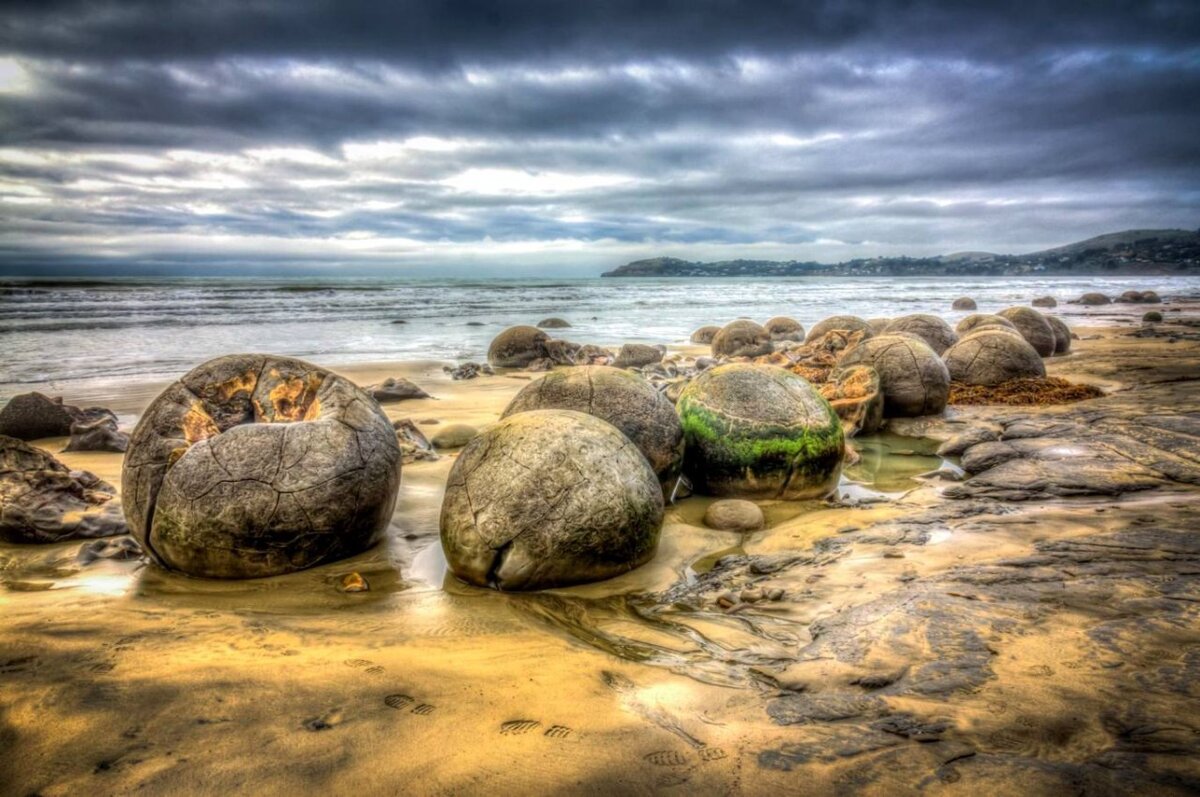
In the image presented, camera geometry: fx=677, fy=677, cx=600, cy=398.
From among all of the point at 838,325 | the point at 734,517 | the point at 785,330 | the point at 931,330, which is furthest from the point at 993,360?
the point at 785,330

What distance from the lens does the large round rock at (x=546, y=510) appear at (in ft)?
15.4

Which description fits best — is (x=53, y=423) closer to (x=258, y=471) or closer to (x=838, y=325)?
(x=258, y=471)

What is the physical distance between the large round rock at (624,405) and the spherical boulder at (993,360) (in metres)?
8.34

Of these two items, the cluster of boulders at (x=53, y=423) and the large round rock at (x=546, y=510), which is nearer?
the large round rock at (x=546, y=510)

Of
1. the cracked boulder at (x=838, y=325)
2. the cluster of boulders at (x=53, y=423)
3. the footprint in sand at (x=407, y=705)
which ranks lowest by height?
the footprint in sand at (x=407, y=705)

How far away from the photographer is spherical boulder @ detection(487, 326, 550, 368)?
17.9m

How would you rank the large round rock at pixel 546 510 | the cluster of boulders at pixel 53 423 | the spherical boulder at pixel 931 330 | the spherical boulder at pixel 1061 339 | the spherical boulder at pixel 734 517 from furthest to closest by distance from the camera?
the spherical boulder at pixel 1061 339, the spherical boulder at pixel 931 330, the cluster of boulders at pixel 53 423, the spherical boulder at pixel 734 517, the large round rock at pixel 546 510

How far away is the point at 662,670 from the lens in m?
3.62

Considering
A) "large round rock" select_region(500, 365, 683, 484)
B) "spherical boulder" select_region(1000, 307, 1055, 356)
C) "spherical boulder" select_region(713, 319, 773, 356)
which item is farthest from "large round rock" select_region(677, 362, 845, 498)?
"spherical boulder" select_region(1000, 307, 1055, 356)

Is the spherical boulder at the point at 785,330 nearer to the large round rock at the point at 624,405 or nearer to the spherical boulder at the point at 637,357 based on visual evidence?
the spherical boulder at the point at 637,357

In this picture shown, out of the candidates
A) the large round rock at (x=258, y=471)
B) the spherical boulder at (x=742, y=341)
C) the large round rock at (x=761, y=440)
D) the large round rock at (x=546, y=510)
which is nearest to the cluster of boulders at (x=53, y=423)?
the large round rock at (x=258, y=471)

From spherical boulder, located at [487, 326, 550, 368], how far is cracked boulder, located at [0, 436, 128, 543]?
1166 cm

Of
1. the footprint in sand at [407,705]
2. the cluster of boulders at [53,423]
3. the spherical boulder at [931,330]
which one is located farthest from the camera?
the spherical boulder at [931,330]

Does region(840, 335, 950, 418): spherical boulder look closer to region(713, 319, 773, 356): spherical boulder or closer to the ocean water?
region(713, 319, 773, 356): spherical boulder
